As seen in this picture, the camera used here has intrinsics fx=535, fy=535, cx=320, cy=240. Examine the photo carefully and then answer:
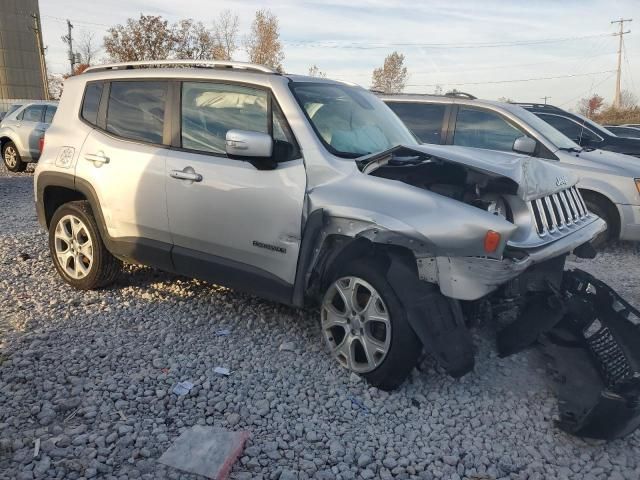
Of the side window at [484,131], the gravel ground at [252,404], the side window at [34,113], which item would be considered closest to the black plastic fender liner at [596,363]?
the gravel ground at [252,404]

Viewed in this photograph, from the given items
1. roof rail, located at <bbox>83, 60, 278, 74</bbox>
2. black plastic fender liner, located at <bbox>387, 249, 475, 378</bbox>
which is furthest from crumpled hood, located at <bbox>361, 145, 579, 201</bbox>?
roof rail, located at <bbox>83, 60, 278, 74</bbox>

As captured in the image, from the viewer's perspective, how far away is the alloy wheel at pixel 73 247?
4.86 meters

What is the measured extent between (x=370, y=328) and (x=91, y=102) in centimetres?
330

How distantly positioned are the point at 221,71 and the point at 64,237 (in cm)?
218

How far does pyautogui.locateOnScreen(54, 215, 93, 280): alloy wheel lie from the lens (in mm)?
4859

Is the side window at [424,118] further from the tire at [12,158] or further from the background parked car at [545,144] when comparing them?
the tire at [12,158]

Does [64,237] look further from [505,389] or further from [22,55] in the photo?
[22,55]

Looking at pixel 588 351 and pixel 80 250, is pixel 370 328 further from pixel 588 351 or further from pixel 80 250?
pixel 80 250

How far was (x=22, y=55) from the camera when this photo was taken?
57.4 metres

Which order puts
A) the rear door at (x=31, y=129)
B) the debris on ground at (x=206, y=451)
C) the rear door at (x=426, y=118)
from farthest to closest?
the rear door at (x=31, y=129) < the rear door at (x=426, y=118) < the debris on ground at (x=206, y=451)

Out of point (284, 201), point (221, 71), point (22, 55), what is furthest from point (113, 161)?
point (22, 55)

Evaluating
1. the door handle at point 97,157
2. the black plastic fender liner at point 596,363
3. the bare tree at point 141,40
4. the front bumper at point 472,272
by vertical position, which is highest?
the bare tree at point 141,40

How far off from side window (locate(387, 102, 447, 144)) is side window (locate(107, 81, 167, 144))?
366cm

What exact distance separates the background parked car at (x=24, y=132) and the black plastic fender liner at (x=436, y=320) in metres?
12.2
